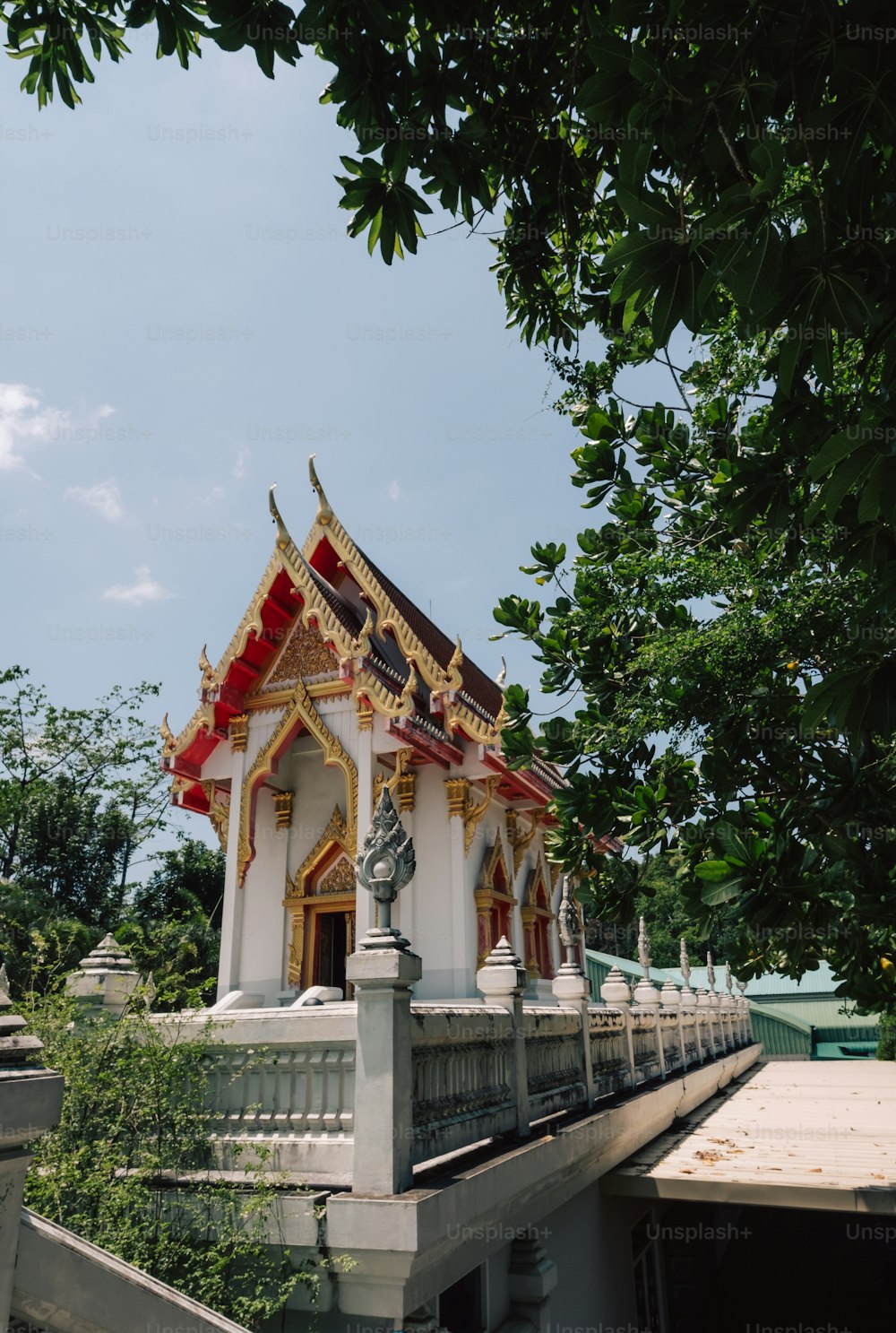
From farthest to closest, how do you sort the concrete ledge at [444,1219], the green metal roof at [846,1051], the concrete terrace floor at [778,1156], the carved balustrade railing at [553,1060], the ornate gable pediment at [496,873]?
1. the green metal roof at [846,1051]
2. the ornate gable pediment at [496,873]
3. the concrete terrace floor at [778,1156]
4. the carved balustrade railing at [553,1060]
5. the concrete ledge at [444,1219]

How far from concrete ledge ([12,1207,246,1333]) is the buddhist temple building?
20.6 feet

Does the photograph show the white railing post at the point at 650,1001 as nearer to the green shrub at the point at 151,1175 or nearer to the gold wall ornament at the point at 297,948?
the gold wall ornament at the point at 297,948

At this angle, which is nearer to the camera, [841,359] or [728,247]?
[728,247]

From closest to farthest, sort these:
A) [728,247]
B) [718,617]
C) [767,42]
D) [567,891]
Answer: [728,247], [767,42], [718,617], [567,891]

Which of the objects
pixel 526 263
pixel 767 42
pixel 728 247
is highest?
pixel 526 263

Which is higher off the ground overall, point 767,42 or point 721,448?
point 721,448

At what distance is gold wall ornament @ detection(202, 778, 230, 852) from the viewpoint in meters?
10.3

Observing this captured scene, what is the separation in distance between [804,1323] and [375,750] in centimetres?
789

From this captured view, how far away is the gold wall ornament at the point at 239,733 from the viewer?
32.5ft

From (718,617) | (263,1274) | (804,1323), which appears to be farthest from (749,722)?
(804,1323)

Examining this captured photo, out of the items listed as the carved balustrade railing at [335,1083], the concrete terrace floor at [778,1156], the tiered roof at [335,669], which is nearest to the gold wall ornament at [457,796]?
the tiered roof at [335,669]

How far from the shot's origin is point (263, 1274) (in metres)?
3.77

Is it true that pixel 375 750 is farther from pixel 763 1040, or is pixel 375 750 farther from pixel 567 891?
pixel 763 1040

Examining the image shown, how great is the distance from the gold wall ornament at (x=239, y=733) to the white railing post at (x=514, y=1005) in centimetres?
512
